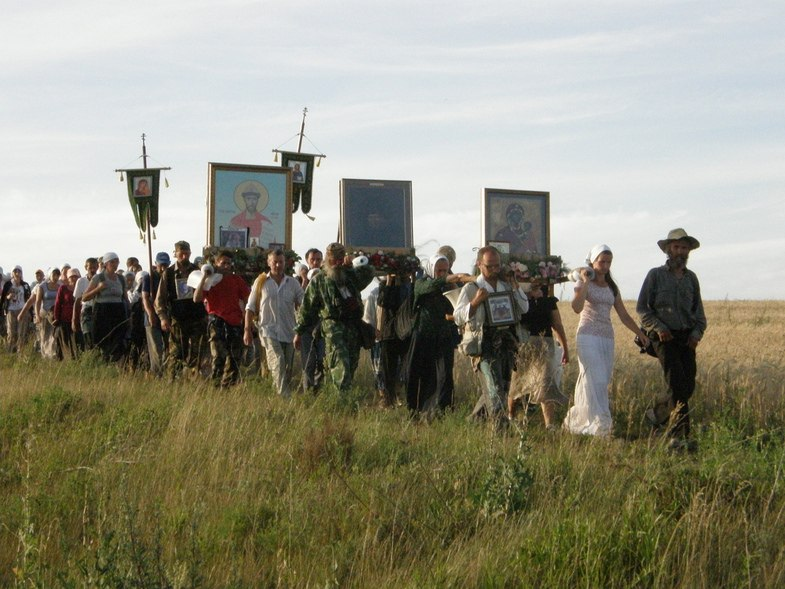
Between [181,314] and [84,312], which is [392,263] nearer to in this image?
[181,314]

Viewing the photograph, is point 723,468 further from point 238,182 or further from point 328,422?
point 238,182

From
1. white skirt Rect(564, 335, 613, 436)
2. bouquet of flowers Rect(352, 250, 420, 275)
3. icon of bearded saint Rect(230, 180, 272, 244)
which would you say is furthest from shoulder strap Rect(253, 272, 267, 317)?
white skirt Rect(564, 335, 613, 436)

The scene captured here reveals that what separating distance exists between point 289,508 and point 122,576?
2179 mm

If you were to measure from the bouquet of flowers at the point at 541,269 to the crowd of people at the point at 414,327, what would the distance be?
0.31 m

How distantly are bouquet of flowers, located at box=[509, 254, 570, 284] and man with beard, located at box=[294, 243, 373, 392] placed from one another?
8.13ft

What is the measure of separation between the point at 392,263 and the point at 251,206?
8.50 feet

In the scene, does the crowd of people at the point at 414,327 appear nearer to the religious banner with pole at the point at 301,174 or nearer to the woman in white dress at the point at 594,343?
the woman in white dress at the point at 594,343

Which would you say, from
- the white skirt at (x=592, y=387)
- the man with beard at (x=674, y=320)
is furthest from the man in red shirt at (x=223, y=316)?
the man with beard at (x=674, y=320)

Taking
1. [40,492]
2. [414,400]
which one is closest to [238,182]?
[414,400]

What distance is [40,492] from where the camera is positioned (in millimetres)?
9836

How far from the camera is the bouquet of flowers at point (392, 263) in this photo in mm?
16797

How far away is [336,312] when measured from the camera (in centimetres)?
1423

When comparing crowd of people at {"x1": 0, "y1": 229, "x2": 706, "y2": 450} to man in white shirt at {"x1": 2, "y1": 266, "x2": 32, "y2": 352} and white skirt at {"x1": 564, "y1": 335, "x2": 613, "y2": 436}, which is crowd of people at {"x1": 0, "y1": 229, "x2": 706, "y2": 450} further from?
man in white shirt at {"x1": 2, "y1": 266, "x2": 32, "y2": 352}

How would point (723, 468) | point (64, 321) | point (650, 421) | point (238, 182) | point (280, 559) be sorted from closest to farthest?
1. point (280, 559)
2. point (723, 468)
3. point (650, 421)
4. point (238, 182)
5. point (64, 321)
